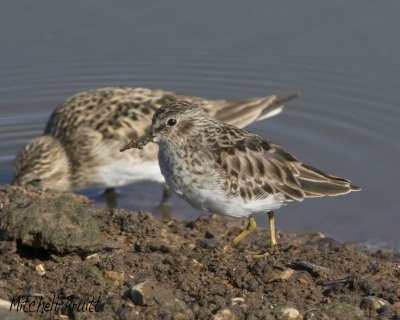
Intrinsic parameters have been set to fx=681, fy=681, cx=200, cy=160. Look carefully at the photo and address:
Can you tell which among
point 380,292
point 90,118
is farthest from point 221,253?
point 90,118

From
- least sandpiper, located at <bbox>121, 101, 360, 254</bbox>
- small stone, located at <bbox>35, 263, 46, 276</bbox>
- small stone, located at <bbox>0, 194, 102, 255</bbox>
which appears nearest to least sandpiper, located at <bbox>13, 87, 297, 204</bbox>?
least sandpiper, located at <bbox>121, 101, 360, 254</bbox>

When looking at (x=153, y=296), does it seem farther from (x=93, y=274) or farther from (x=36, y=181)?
(x=36, y=181)

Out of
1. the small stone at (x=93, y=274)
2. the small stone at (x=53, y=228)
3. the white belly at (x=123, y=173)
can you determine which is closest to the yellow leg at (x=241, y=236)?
the small stone at (x=53, y=228)

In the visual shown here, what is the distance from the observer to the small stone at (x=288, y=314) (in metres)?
4.40

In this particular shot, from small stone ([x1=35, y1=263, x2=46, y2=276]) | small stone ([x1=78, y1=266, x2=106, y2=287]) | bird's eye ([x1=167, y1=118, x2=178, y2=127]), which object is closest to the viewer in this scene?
small stone ([x1=78, y1=266, x2=106, y2=287])

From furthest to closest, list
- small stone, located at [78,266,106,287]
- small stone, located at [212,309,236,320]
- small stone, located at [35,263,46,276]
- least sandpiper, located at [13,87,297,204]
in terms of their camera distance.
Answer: least sandpiper, located at [13,87,297,204] → small stone, located at [35,263,46,276] → small stone, located at [78,266,106,287] → small stone, located at [212,309,236,320]

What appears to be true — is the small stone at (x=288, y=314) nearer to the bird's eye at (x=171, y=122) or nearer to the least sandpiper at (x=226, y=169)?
the least sandpiper at (x=226, y=169)

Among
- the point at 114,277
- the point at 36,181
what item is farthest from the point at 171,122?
the point at 36,181

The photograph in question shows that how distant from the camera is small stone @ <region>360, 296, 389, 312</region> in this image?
4.64m

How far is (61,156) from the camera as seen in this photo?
8.32 m

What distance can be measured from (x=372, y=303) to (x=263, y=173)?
175 centimetres

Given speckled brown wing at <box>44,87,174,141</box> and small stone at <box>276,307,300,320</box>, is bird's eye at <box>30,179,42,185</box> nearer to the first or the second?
speckled brown wing at <box>44,87,174,141</box>

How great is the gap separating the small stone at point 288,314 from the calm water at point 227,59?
17.0ft

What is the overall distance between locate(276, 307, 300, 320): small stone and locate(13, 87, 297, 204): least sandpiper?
4047 mm
